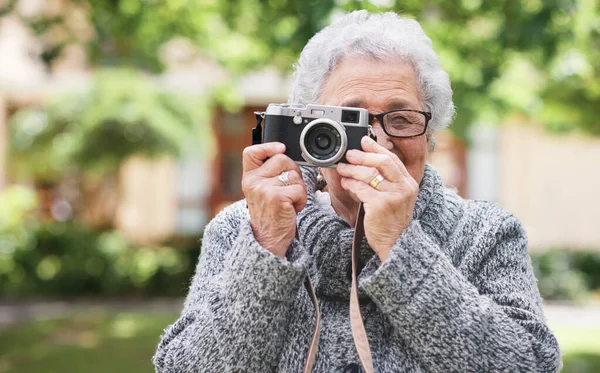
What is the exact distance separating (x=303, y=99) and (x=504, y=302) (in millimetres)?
776

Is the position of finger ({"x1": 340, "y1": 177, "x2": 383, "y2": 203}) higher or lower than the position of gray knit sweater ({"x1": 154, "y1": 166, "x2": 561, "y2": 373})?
higher

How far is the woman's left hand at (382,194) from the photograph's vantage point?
1.75 metres

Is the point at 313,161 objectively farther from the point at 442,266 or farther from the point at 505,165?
the point at 505,165

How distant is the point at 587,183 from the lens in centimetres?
1589

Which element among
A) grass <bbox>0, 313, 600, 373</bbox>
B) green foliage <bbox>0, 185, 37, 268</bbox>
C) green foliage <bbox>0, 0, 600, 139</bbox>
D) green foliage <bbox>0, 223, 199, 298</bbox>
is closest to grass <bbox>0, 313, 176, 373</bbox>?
grass <bbox>0, 313, 600, 373</bbox>

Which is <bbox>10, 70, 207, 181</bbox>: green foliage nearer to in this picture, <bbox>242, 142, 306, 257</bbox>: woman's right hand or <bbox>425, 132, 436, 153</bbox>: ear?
<bbox>425, 132, 436, 153</bbox>: ear

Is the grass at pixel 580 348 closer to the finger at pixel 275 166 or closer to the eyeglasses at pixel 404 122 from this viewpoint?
the eyeglasses at pixel 404 122

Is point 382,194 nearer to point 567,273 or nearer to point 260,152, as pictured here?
point 260,152

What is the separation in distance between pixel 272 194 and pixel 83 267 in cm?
1107

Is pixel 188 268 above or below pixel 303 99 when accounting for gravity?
below

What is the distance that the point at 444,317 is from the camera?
171 cm

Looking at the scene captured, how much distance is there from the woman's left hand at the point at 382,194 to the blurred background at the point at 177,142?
76 centimetres

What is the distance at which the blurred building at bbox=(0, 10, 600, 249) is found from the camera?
1589 cm

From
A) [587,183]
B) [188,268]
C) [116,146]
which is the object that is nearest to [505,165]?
[587,183]
